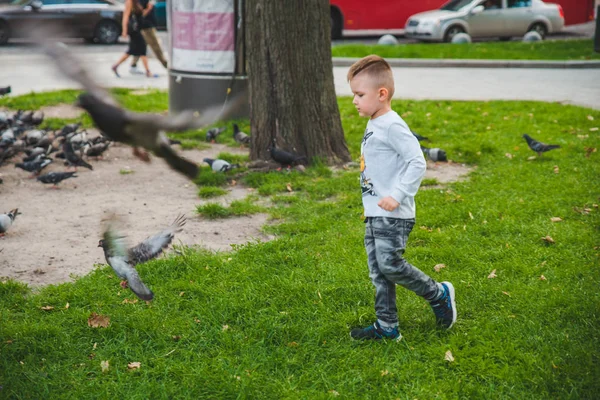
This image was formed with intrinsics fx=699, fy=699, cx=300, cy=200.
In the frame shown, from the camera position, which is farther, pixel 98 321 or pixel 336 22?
pixel 336 22

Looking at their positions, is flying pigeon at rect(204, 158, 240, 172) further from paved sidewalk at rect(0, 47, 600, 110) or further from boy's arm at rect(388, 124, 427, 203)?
paved sidewalk at rect(0, 47, 600, 110)

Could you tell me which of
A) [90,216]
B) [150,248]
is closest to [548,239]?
[150,248]

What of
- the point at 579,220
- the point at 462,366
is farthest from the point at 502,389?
the point at 579,220

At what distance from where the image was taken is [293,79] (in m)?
7.25

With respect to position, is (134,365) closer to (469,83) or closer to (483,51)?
(469,83)

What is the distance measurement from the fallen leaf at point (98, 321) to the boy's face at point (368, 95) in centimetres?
194

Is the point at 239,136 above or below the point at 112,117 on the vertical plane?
below

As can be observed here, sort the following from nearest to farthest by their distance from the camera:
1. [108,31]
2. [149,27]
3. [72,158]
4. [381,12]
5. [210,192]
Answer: [210,192] → [72,158] → [149,27] → [108,31] → [381,12]

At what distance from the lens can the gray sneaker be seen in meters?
3.83

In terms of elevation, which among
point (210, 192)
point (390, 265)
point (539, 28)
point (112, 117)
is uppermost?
point (539, 28)

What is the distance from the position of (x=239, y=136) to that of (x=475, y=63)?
785cm

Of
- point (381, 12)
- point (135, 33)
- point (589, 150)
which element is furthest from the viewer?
point (381, 12)

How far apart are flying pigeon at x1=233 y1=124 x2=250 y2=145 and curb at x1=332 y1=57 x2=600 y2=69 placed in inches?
246

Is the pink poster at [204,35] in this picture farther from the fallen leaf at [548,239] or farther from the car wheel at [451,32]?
the car wheel at [451,32]
